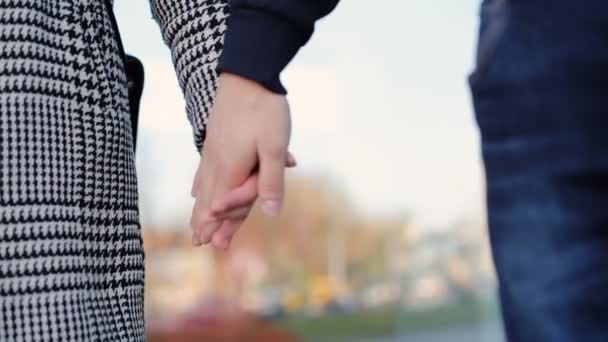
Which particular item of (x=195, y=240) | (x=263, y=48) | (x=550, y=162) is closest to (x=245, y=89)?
(x=263, y=48)

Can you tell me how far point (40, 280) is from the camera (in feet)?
2.82

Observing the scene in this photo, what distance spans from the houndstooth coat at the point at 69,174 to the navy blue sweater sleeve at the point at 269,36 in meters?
0.17

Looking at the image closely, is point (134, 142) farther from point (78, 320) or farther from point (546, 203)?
point (546, 203)

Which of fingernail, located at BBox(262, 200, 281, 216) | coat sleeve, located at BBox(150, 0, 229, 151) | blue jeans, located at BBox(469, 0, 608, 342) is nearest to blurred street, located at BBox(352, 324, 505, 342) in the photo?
coat sleeve, located at BBox(150, 0, 229, 151)

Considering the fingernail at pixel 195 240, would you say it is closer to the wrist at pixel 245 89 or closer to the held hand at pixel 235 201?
the held hand at pixel 235 201

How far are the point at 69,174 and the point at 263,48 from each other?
22 cm

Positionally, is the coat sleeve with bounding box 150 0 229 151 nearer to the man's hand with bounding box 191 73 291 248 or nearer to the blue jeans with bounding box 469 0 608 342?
the man's hand with bounding box 191 73 291 248

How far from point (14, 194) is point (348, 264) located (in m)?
6.87

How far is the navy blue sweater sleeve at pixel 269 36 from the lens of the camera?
0.78 metres

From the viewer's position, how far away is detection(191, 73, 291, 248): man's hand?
0.78m

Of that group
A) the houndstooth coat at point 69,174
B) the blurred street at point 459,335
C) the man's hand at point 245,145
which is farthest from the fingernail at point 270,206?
the blurred street at point 459,335

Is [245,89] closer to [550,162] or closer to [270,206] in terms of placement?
[270,206]

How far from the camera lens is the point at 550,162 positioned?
58 cm

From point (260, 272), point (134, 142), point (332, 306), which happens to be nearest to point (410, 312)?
point (332, 306)
